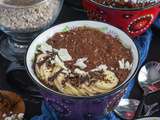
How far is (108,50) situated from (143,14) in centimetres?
13

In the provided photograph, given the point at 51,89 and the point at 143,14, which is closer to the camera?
the point at 51,89

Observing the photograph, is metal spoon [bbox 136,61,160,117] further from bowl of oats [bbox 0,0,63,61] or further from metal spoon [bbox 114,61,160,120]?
bowl of oats [bbox 0,0,63,61]

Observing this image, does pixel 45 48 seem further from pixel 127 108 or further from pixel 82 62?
pixel 127 108

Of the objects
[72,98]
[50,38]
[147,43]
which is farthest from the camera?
[147,43]

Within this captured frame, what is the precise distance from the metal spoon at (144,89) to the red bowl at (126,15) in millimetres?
80

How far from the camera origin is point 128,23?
0.77 meters

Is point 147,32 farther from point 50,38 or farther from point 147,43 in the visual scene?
point 50,38

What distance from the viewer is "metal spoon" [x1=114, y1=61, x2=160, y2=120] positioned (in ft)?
2.28

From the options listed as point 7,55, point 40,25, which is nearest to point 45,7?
point 40,25

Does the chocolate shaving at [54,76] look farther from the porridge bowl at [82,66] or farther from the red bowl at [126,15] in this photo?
the red bowl at [126,15]

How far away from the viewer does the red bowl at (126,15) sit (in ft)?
2.43

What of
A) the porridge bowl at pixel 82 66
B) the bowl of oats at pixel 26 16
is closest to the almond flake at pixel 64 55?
the porridge bowl at pixel 82 66

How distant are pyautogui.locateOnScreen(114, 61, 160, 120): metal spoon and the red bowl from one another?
0.08 metres

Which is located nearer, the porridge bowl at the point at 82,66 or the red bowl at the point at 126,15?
the porridge bowl at the point at 82,66
